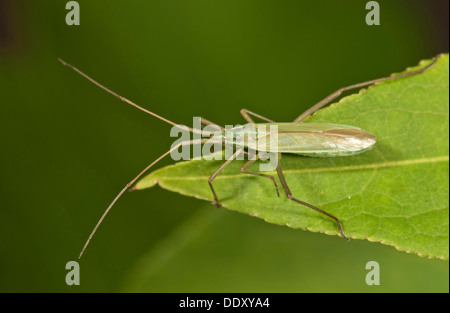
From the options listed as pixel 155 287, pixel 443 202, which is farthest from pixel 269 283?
pixel 443 202

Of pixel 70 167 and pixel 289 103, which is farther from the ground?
pixel 289 103

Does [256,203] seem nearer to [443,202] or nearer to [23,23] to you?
[443,202]

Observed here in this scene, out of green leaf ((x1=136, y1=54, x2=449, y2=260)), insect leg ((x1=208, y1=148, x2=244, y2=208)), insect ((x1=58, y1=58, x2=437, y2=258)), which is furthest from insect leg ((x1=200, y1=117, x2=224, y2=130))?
green leaf ((x1=136, y1=54, x2=449, y2=260))

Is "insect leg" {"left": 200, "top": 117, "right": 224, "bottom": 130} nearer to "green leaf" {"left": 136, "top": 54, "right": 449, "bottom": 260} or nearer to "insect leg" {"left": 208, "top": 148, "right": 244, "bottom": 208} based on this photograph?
"insect leg" {"left": 208, "top": 148, "right": 244, "bottom": 208}

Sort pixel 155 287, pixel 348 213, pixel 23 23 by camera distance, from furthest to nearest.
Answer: pixel 23 23 < pixel 155 287 < pixel 348 213

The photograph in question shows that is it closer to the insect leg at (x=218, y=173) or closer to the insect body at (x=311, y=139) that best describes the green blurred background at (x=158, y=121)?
the insect body at (x=311, y=139)

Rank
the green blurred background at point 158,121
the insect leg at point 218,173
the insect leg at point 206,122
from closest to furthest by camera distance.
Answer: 1. the insect leg at point 218,173
2. the green blurred background at point 158,121
3. the insect leg at point 206,122

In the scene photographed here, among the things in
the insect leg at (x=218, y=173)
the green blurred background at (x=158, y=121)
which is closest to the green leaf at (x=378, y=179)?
the insect leg at (x=218, y=173)
